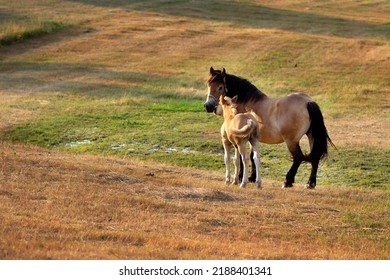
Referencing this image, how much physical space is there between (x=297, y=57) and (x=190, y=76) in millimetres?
6239

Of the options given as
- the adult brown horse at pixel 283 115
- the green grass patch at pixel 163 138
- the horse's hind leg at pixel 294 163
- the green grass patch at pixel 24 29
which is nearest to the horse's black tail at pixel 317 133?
the adult brown horse at pixel 283 115

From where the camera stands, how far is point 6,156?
58.5 feet

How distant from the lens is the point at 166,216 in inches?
533

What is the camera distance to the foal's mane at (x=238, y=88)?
1822 centimetres

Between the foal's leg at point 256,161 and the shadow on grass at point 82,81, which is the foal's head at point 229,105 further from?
the shadow on grass at point 82,81

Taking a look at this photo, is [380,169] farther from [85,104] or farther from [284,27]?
[284,27]

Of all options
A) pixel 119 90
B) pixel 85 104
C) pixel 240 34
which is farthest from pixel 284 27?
pixel 85 104

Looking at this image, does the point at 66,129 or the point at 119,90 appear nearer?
the point at 66,129

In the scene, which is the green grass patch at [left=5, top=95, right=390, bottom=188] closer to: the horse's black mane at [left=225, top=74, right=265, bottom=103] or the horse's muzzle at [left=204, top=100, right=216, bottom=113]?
the horse's black mane at [left=225, top=74, right=265, bottom=103]

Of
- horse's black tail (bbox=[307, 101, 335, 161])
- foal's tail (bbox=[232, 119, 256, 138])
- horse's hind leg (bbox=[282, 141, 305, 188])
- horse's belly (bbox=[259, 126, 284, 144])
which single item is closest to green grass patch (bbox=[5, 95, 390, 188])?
horse's hind leg (bbox=[282, 141, 305, 188])

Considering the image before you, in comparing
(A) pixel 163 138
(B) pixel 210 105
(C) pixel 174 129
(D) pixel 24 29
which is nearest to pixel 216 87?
(B) pixel 210 105

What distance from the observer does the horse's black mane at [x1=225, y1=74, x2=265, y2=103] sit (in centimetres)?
1830
